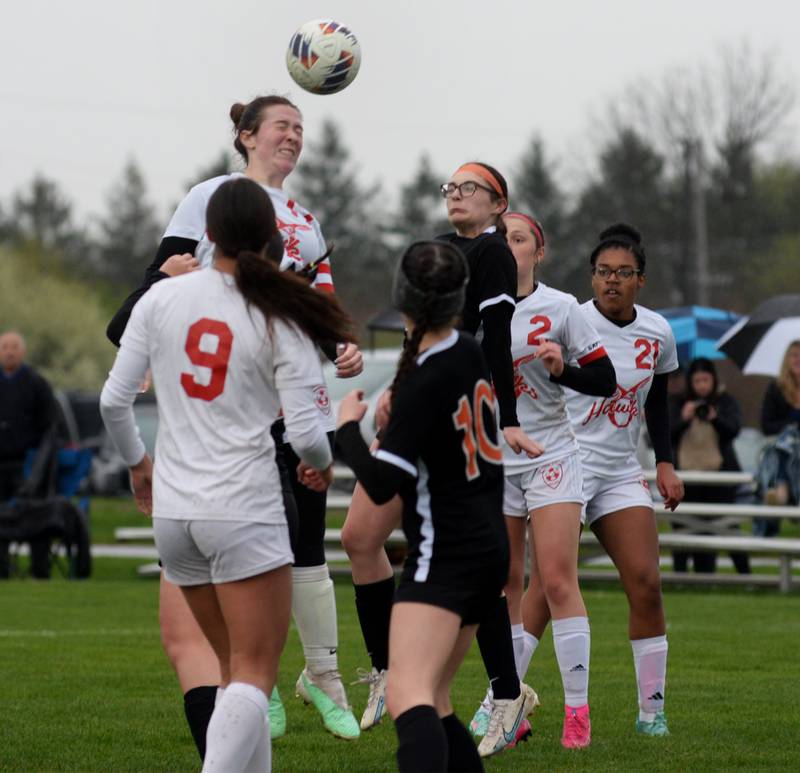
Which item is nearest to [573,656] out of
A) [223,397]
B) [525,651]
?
[525,651]

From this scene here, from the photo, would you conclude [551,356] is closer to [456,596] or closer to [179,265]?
[179,265]

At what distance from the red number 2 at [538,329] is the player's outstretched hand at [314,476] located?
1882 mm

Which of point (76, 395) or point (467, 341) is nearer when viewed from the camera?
point (467, 341)

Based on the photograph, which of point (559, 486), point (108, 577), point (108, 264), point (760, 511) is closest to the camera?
point (559, 486)

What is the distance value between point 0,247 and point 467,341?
7285 cm

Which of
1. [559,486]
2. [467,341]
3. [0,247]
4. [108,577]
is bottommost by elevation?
[108,577]

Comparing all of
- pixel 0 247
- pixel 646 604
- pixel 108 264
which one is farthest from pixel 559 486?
pixel 108 264

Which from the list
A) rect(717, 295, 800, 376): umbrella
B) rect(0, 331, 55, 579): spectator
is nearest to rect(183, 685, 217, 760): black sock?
rect(0, 331, 55, 579): spectator

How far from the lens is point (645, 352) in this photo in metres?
6.91

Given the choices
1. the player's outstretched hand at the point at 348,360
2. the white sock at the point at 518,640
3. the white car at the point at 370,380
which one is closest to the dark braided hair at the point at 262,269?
the player's outstretched hand at the point at 348,360

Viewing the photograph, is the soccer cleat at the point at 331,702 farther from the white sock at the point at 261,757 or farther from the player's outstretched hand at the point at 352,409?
the player's outstretched hand at the point at 352,409

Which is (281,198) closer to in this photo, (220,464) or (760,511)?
(220,464)

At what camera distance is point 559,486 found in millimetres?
6453

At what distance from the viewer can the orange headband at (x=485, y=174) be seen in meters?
6.38
